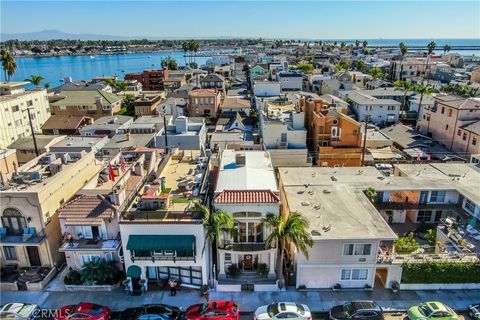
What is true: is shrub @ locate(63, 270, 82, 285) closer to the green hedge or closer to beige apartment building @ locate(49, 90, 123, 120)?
the green hedge

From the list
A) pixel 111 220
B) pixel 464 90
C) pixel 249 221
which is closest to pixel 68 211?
pixel 111 220

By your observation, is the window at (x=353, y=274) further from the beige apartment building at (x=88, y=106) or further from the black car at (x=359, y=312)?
the beige apartment building at (x=88, y=106)

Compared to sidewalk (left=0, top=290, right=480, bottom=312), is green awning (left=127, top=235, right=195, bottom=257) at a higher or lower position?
higher

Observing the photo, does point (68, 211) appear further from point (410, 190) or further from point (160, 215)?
point (410, 190)

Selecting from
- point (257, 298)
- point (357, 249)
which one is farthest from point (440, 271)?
point (257, 298)

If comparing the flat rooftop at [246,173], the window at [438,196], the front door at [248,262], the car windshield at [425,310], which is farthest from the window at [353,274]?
the window at [438,196]

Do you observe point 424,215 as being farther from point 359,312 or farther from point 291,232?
point 291,232

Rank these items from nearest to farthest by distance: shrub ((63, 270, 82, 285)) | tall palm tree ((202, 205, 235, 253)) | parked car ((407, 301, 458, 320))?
parked car ((407, 301, 458, 320)), tall palm tree ((202, 205, 235, 253)), shrub ((63, 270, 82, 285))

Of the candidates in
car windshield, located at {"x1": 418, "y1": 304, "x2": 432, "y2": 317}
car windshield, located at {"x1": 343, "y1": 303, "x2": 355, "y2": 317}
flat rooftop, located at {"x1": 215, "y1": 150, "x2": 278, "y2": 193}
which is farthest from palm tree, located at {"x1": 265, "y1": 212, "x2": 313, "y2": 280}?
car windshield, located at {"x1": 418, "y1": 304, "x2": 432, "y2": 317}
